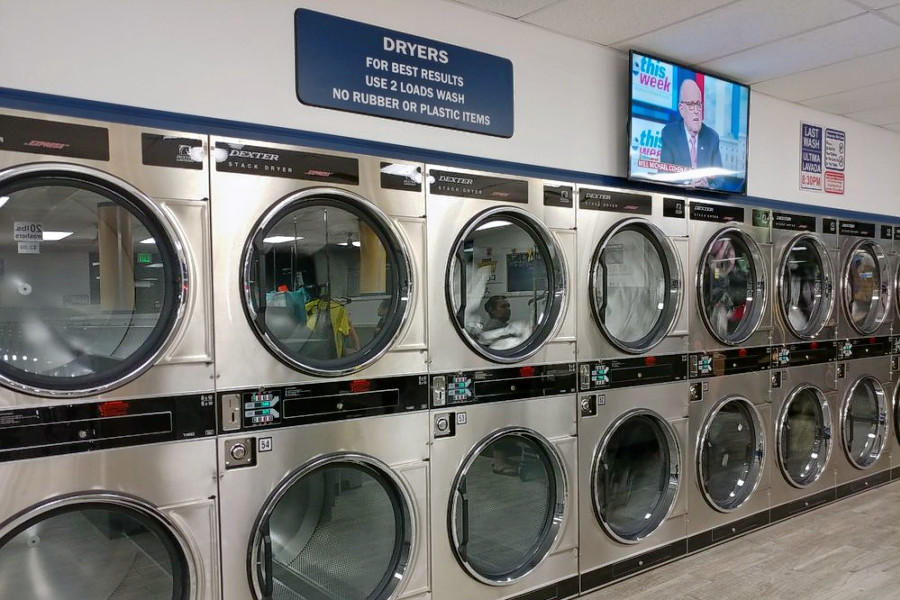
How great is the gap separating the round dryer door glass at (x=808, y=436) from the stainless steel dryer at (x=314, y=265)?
319cm

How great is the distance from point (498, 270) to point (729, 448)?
213cm

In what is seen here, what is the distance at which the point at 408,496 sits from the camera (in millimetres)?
2859

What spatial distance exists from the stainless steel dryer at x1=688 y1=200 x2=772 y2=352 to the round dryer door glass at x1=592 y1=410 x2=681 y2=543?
569 mm

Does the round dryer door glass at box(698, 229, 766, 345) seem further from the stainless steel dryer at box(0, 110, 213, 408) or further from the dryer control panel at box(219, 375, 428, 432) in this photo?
the stainless steel dryer at box(0, 110, 213, 408)

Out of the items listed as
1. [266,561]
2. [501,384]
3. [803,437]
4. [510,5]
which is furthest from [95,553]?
[803,437]

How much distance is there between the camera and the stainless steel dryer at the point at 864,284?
5.00 metres

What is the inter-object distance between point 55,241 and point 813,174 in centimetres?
488

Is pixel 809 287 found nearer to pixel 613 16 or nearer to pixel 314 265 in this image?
pixel 613 16

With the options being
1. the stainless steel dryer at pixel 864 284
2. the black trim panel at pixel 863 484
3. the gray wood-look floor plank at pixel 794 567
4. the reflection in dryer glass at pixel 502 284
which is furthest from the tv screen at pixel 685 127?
the black trim panel at pixel 863 484

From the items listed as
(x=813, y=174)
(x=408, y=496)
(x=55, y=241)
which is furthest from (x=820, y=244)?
(x=55, y=241)

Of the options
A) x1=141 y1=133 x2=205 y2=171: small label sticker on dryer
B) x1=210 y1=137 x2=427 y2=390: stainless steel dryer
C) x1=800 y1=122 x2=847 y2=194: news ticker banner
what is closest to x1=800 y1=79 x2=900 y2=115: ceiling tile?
x1=800 y1=122 x2=847 y2=194: news ticker banner

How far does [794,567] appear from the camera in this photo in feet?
12.5

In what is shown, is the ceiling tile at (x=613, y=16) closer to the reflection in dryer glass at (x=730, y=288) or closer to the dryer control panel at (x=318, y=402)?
the reflection in dryer glass at (x=730, y=288)

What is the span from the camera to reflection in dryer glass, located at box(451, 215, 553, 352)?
3.16 m
